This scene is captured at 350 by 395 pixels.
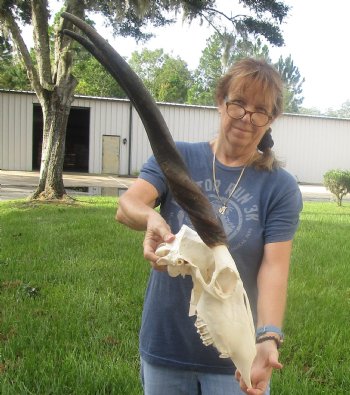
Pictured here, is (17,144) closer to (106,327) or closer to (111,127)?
(111,127)

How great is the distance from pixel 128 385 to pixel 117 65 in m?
2.24

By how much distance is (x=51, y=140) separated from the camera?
12109 millimetres

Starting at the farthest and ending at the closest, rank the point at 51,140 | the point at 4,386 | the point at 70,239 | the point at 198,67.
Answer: the point at 198,67 → the point at 51,140 → the point at 70,239 → the point at 4,386

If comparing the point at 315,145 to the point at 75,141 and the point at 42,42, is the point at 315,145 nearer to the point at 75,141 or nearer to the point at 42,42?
the point at 75,141

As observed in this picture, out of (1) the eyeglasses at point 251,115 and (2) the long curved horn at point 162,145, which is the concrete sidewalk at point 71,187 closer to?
(1) the eyeglasses at point 251,115

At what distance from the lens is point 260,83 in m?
1.72

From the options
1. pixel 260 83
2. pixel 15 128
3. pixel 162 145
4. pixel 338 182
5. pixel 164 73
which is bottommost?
pixel 338 182

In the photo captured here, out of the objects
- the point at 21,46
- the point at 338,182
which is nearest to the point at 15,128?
the point at 21,46

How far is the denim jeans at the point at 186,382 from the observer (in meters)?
1.79

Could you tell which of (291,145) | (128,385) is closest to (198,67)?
(291,145)

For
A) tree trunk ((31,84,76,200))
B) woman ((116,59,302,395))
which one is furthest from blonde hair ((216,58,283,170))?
tree trunk ((31,84,76,200))

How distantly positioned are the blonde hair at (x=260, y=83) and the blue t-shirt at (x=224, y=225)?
6cm

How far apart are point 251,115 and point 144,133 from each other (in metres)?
24.5

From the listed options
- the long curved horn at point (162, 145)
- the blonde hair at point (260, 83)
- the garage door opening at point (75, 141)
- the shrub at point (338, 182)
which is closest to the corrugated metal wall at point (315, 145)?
the shrub at point (338, 182)
